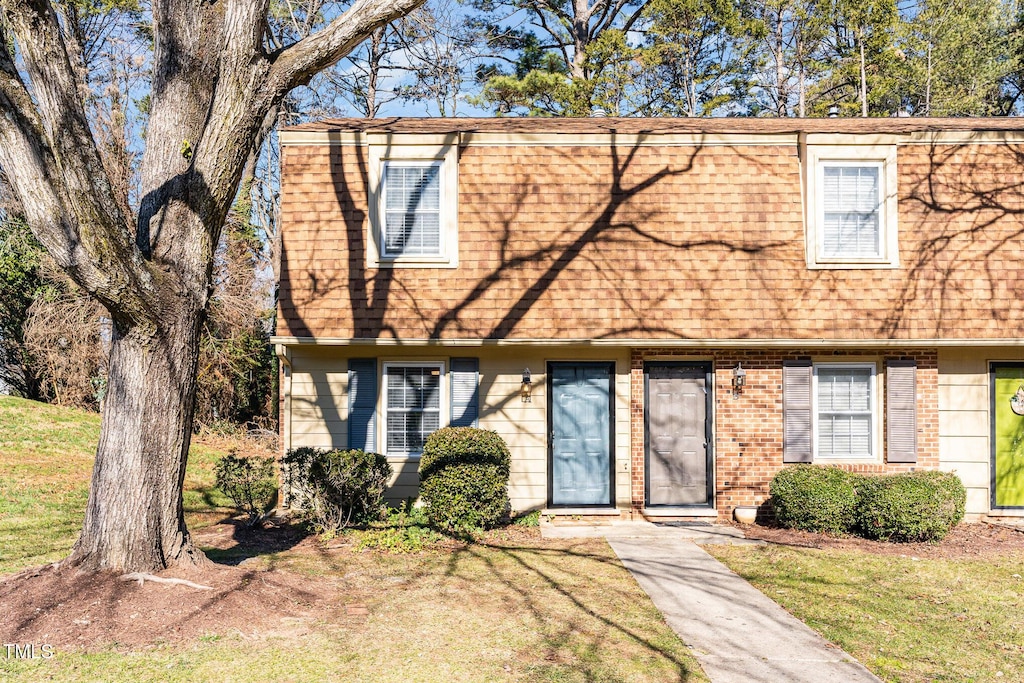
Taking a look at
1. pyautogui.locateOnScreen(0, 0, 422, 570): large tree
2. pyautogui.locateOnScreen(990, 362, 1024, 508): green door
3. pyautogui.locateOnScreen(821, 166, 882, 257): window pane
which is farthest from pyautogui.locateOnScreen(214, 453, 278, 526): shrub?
pyautogui.locateOnScreen(990, 362, 1024, 508): green door

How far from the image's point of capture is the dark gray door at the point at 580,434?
10711 millimetres

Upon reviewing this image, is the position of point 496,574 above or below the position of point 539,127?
below

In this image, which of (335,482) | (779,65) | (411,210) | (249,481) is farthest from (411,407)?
(779,65)

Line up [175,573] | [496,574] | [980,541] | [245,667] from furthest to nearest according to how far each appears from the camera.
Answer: [980,541] → [496,574] → [175,573] → [245,667]

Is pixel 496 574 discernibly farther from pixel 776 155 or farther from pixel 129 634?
pixel 776 155

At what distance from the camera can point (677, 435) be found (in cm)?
1071

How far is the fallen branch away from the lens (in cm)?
615

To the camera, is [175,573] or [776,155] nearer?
[175,573]

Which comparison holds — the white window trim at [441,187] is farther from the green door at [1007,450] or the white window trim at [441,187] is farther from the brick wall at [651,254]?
the green door at [1007,450]

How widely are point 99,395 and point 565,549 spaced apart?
42.3ft

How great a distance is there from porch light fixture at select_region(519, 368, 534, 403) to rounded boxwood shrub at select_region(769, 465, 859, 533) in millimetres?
3587

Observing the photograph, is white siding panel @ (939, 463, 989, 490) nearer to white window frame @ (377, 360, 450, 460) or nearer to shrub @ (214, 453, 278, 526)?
white window frame @ (377, 360, 450, 460)

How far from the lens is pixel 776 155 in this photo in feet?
35.7

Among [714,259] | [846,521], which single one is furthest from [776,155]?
[846,521]
